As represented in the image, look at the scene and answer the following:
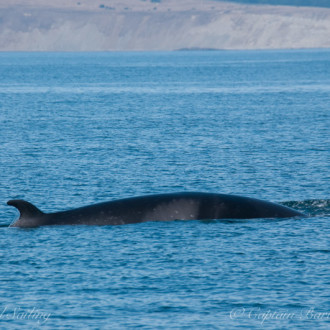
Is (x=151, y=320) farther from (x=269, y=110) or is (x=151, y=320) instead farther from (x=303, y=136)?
(x=269, y=110)

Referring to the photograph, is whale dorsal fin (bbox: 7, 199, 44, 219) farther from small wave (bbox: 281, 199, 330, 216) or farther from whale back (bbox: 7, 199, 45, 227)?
small wave (bbox: 281, 199, 330, 216)

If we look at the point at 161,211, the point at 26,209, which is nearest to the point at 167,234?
the point at 161,211

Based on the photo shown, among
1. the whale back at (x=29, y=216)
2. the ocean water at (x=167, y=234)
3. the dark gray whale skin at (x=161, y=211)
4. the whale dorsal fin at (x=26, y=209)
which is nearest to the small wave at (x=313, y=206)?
the ocean water at (x=167, y=234)

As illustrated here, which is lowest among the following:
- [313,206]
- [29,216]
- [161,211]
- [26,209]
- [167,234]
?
[167,234]

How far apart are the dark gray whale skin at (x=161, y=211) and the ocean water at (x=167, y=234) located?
0.29 metres

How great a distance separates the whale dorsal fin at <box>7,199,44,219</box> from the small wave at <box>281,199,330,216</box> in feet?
32.4

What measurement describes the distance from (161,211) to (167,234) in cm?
94

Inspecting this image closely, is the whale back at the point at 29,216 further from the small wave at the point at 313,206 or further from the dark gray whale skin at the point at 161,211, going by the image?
the small wave at the point at 313,206

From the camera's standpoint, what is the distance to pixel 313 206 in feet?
109

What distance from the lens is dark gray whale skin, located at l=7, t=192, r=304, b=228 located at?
2877 cm

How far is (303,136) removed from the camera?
204 feet

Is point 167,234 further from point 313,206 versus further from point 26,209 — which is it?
point 313,206

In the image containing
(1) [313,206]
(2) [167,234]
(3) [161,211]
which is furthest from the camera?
(1) [313,206]

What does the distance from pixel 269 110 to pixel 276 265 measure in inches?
2558
